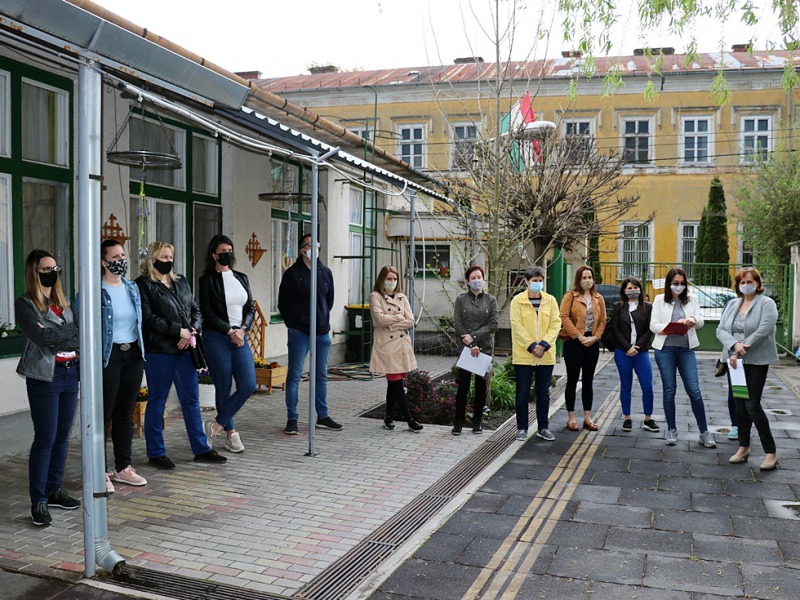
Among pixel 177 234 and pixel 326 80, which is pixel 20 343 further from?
pixel 326 80

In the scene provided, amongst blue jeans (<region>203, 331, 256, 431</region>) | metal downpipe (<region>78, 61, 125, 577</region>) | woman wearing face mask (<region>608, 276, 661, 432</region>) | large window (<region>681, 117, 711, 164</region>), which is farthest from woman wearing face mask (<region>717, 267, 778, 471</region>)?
large window (<region>681, 117, 711, 164</region>)

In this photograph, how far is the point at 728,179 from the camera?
3216 centimetres

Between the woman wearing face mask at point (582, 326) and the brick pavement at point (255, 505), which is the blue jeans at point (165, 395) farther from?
the woman wearing face mask at point (582, 326)

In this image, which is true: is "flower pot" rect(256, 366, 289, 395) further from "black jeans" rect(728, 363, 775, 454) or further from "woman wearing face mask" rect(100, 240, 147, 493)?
"black jeans" rect(728, 363, 775, 454)

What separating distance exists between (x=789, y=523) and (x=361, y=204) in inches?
485

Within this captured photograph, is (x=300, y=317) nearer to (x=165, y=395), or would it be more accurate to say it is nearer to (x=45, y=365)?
(x=165, y=395)

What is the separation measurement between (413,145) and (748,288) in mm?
28000

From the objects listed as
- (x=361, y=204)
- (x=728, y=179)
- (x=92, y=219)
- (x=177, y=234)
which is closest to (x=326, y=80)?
(x=728, y=179)

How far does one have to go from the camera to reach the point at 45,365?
5.22 meters

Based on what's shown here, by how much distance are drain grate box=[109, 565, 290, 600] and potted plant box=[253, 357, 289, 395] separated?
6536mm


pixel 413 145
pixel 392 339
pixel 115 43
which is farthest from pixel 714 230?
pixel 115 43

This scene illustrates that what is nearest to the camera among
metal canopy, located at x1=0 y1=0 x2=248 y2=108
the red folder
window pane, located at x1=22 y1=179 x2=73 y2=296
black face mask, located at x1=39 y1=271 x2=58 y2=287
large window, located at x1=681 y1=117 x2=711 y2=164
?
metal canopy, located at x1=0 y1=0 x2=248 y2=108

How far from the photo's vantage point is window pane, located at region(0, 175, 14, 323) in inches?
288

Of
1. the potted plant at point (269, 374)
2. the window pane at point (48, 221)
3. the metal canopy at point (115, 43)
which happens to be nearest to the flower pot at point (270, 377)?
the potted plant at point (269, 374)
